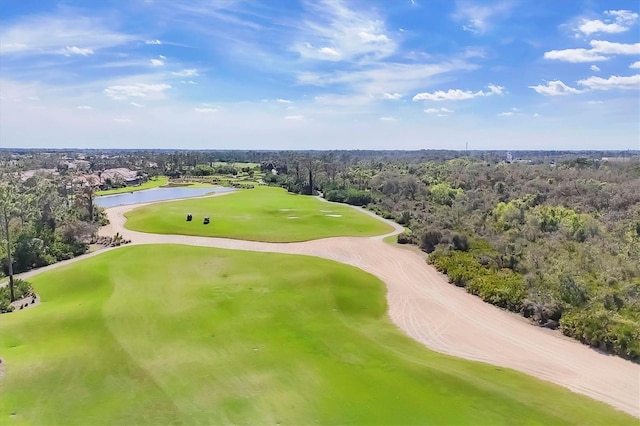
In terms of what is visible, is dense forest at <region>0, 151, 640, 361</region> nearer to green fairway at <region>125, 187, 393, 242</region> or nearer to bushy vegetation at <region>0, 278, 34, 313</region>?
green fairway at <region>125, 187, 393, 242</region>

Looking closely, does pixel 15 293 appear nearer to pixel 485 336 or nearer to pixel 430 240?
pixel 485 336

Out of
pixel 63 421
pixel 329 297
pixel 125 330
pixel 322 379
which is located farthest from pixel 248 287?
pixel 63 421

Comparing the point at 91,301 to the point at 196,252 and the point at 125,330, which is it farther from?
the point at 196,252

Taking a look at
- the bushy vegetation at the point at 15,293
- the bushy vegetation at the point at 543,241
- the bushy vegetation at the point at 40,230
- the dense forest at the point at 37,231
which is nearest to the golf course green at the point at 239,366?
the bushy vegetation at the point at 15,293

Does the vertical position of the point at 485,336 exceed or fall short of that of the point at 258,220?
it falls short

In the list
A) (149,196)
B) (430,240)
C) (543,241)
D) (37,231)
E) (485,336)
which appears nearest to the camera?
(485,336)

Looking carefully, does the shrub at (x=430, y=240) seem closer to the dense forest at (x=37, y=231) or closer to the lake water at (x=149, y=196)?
the dense forest at (x=37, y=231)

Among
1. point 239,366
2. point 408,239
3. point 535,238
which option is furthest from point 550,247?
point 239,366
